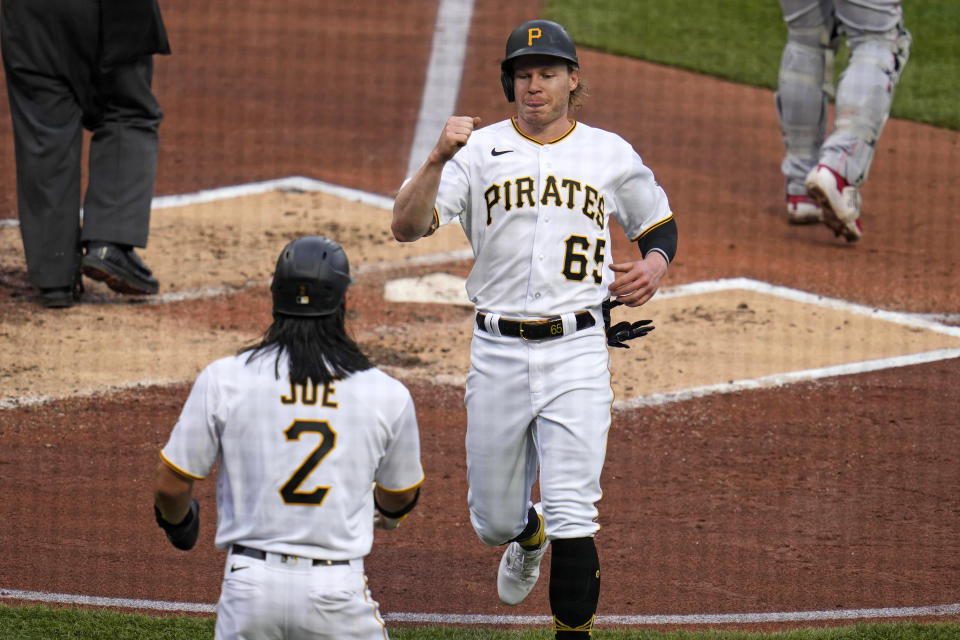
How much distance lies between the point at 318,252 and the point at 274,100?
8.09 m

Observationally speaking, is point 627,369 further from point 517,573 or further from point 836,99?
point 836,99

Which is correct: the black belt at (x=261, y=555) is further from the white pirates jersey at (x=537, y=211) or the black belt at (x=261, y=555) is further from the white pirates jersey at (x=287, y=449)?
the white pirates jersey at (x=537, y=211)

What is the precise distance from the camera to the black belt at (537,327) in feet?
13.6

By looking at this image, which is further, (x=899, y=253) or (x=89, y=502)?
(x=899, y=253)

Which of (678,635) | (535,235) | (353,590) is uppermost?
(535,235)

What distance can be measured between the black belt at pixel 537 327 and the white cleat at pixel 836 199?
443 cm

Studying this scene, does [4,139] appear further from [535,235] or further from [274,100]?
[535,235]

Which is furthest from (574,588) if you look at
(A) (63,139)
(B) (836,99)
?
(B) (836,99)

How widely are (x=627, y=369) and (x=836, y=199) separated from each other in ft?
7.83

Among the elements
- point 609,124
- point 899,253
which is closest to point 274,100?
point 609,124

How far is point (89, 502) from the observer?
17.1 feet

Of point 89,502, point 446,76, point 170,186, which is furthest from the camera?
point 446,76

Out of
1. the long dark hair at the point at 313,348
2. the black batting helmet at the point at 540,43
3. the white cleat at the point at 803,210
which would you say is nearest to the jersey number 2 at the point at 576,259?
the black batting helmet at the point at 540,43

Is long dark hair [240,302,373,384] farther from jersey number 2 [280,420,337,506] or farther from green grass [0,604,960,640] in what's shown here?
green grass [0,604,960,640]
